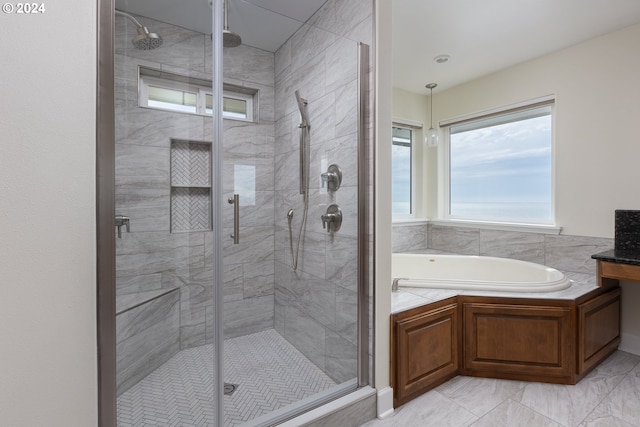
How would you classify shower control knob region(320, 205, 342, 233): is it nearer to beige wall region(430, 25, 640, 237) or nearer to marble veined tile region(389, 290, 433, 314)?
marble veined tile region(389, 290, 433, 314)

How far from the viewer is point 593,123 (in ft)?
8.51

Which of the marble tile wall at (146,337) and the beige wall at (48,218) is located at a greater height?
the beige wall at (48,218)

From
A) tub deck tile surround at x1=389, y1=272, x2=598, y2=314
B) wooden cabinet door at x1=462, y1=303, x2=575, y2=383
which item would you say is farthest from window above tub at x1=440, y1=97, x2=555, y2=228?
wooden cabinet door at x1=462, y1=303, x2=575, y2=383

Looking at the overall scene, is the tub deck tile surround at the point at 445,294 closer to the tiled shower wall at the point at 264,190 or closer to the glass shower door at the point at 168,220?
the tiled shower wall at the point at 264,190

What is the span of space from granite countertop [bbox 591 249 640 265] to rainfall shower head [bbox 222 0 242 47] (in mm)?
2735

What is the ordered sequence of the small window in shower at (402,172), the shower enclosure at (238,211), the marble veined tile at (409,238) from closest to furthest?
the shower enclosure at (238,211), the marble veined tile at (409,238), the small window in shower at (402,172)

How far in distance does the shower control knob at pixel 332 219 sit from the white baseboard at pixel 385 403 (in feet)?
3.18

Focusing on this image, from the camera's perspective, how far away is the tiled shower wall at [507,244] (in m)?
2.66

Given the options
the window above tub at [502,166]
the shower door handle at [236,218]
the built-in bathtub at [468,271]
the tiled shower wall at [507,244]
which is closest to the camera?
the shower door handle at [236,218]

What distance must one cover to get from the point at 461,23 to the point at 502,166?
5.34ft

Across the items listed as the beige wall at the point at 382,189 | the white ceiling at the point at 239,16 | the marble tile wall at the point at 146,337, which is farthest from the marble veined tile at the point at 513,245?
the marble tile wall at the point at 146,337

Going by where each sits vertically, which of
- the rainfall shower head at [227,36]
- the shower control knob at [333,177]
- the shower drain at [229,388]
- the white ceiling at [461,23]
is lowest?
the shower drain at [229,388]

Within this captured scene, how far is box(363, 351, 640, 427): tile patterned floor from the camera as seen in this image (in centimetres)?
172

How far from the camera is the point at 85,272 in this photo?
3.59ft
